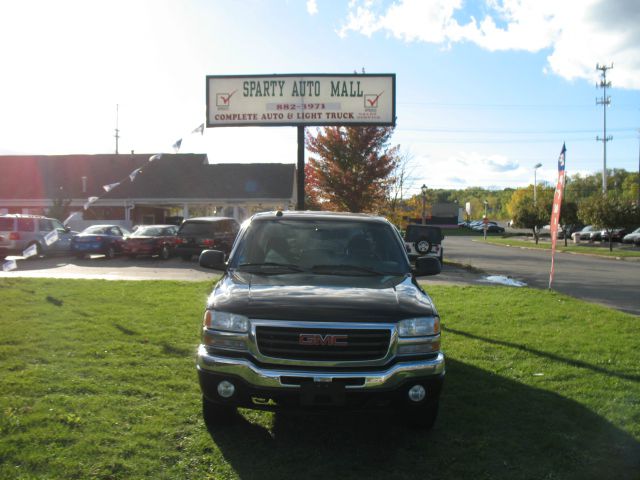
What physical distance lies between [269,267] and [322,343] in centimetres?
128

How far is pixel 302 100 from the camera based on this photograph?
47.2 ft

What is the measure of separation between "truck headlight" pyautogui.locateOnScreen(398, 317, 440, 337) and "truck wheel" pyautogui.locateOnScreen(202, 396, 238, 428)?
1.49 meters

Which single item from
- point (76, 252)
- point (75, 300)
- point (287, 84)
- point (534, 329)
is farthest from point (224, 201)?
Result: point (534, 329)

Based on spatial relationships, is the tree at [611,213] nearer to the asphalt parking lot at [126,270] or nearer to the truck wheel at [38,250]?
the asphalt parking lot at [126,270]

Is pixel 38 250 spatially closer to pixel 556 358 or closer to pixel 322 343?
pixel 556 358

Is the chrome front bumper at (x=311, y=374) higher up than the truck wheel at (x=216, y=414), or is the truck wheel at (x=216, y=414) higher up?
the chrome front bumper at (x=311, y=374)

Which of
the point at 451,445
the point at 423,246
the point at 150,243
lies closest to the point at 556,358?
the point at 451,445

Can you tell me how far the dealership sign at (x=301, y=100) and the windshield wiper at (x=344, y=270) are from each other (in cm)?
959

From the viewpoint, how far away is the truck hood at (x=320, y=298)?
4.11 m

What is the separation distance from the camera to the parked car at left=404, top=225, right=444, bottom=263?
2034cm

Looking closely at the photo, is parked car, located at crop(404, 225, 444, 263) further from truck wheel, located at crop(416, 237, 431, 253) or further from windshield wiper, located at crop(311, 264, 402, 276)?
windshield wiper, located at crop(311, 264, 402, 276)

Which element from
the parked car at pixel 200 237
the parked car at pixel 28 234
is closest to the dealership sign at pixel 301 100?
the parked car at pixel 200 237

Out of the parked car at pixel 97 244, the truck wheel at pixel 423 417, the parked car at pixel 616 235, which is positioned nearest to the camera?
the truck wheel at pixel 423 417

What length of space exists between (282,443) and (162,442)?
2.92 feet
